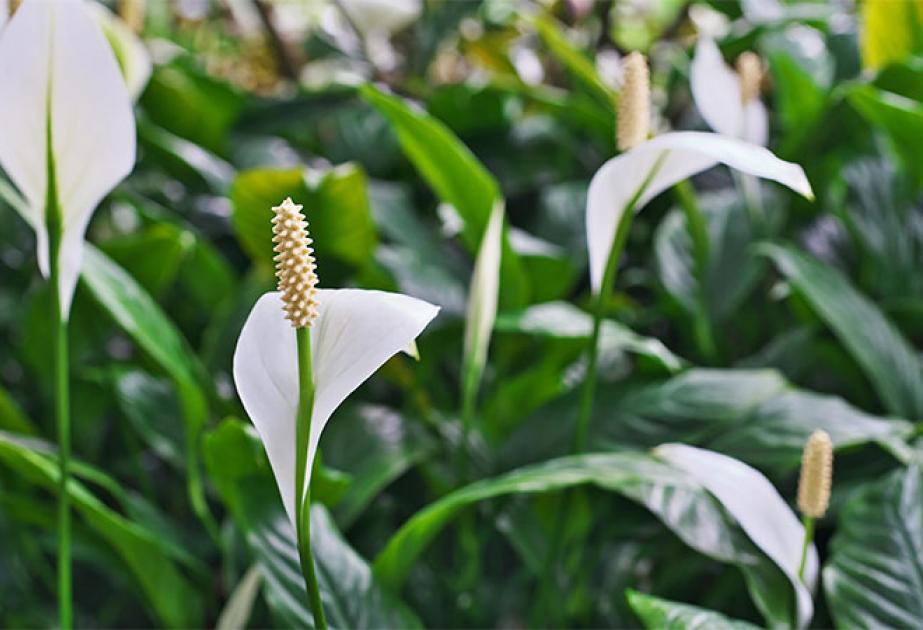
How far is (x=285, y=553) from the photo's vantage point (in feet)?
1.21

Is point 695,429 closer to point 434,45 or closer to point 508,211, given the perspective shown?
point 508,211

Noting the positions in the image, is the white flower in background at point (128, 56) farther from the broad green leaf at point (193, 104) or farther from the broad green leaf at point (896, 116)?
the broad green leaf at point (896, 116)

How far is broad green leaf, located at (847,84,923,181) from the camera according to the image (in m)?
0.47

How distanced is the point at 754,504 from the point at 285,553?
6.3 inches

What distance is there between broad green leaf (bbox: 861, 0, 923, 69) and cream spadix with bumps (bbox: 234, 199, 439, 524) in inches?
18.4

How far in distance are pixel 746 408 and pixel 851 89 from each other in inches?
6.3

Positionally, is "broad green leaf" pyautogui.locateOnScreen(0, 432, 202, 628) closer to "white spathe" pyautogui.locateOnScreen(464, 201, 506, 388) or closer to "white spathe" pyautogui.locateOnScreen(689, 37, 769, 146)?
"white spathe" pyautogui.locateOnScreen(464, 201, 506, 388)

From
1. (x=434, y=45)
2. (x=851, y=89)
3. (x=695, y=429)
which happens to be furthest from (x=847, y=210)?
(x=434, y=45)

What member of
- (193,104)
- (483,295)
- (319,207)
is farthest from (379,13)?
(483,295)

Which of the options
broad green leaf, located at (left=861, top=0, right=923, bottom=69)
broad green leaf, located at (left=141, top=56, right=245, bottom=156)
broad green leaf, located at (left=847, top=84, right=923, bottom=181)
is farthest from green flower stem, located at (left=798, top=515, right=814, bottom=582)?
broad green leaf, located at (left=141, top=56, right=245, bottom=156)

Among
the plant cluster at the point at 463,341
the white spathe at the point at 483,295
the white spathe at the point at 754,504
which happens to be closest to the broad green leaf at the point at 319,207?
the plant cluster at the point at 463,341

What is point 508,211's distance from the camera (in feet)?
2.43

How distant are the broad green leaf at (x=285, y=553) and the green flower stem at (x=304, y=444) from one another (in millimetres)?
90

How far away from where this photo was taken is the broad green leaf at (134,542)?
396 mm
